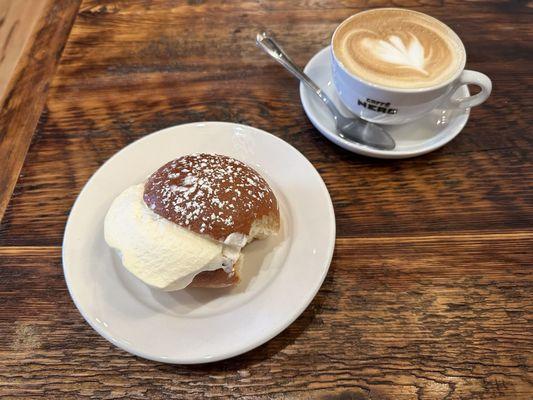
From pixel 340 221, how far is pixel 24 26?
1836 millimetres

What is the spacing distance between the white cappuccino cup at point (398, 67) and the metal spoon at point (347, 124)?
0.03m

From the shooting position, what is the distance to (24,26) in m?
2.00

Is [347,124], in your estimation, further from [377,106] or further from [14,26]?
[14,26]

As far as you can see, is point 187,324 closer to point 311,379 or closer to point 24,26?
point 311,379

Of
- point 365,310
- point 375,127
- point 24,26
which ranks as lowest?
point 24,26

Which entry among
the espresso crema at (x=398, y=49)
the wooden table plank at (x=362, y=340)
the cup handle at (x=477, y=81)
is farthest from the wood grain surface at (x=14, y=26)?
the cup handle at (x=477, y=81)

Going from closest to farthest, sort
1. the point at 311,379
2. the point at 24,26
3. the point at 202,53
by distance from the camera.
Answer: the point at 311,379 < the point at 202,53 < the point at 24,26

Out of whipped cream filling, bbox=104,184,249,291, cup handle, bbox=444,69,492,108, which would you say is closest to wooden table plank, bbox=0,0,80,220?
whipped cream filling, bbox=104,184,249,291

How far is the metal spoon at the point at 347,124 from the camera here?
1.03 m

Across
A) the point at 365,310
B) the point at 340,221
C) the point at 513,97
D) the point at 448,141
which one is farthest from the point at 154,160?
the point at 513,97

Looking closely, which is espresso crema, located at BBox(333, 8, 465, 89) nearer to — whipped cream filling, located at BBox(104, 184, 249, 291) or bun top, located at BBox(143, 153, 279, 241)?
bun top, located at BBox(143, 153, 279, 241)

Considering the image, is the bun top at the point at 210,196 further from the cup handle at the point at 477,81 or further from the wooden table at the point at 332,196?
the cup handle at the point at 477,81

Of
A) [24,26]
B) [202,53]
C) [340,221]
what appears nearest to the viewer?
[340,221]

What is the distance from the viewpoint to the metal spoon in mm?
1033
